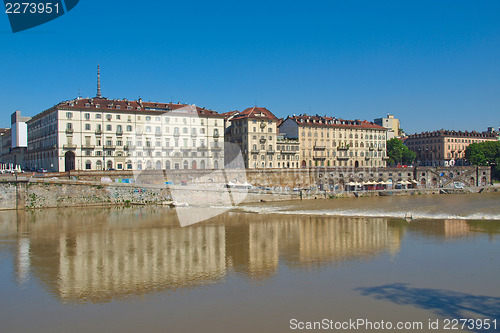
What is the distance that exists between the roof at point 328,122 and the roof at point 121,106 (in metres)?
19.0

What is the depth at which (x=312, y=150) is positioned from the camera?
89688 mm

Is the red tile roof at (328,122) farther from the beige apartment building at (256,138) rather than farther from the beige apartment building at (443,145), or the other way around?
the beige apartment building at (443,145)

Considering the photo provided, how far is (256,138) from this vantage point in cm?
8206

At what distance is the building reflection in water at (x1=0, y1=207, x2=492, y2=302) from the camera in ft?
76.4

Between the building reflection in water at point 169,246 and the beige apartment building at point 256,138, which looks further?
the beige apartment building at point 256,138

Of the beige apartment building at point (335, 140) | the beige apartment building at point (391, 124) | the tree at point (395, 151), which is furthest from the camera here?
the beige apartment building at point (391, 124)

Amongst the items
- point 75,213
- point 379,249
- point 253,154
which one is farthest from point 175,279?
point 253,154

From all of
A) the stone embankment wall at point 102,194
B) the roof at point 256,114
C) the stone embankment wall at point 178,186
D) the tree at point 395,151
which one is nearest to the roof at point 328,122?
the roof at point 256,114

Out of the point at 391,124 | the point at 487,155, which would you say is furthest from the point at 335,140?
the point at 391,124

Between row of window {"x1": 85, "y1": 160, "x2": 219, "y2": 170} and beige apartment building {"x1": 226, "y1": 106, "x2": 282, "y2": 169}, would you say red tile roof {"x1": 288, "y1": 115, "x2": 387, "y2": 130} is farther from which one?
row of window {"x1": 85, "y1": 160, "x2": 219, "y2": 170}

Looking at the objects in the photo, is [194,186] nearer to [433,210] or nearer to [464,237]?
[433,210]

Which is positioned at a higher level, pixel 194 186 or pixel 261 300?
pixel 194 186

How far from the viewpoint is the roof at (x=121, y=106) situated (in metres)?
66.2

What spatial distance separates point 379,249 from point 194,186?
113 feet
